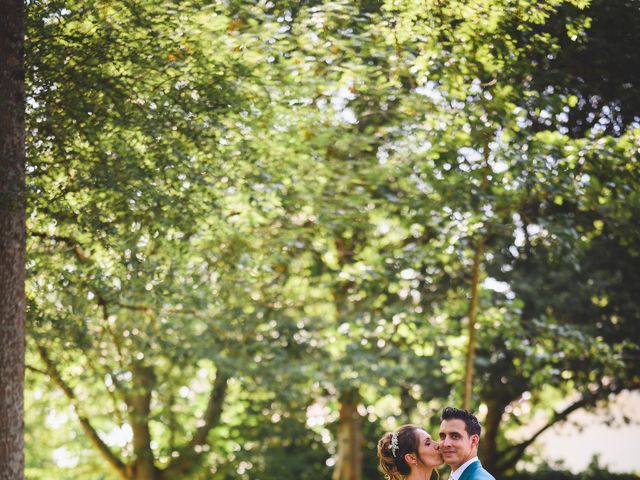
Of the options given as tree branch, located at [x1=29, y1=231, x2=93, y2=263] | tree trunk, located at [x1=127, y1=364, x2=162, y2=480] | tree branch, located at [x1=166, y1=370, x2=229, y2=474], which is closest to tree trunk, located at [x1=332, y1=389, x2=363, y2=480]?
tree branch, located at [x1=166, y1=370, x2=229, y2=474]

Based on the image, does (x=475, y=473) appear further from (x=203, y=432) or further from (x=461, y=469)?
(x=203, y=432)

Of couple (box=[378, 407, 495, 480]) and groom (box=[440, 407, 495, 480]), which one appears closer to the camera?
groom (box=[440, 407, 495, 480])

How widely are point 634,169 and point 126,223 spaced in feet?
17.0

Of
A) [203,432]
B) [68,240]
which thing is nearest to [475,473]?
[68,240]

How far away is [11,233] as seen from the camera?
6.38 m

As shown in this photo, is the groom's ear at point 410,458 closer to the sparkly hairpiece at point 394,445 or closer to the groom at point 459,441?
the sparkly hairpiece at point 394,445

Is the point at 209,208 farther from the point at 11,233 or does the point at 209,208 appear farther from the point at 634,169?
the point at 634,169

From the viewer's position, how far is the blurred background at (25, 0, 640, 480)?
23.8ft

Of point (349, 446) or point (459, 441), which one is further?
point (349, 446)

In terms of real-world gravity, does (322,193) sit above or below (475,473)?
below

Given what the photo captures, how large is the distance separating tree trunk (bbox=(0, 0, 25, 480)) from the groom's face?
3399 millimetres

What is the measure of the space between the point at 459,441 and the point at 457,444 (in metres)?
0.02

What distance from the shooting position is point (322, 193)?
1070 cm

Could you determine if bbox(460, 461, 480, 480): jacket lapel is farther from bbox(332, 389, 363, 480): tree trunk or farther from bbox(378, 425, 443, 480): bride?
bbox(332, 389, 363, 480): tree trunk
